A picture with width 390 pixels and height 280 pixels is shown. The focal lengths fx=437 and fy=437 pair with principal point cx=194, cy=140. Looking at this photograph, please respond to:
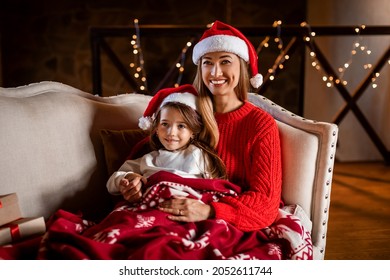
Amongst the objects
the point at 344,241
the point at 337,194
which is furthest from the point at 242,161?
the point at 337,194

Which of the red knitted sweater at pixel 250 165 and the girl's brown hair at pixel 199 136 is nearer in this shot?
the red knitted sweater at pixel 250 165

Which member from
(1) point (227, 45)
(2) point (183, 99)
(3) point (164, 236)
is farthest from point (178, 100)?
(3) point (164, 236)

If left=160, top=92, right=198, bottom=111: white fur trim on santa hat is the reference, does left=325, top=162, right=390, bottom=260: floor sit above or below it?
below

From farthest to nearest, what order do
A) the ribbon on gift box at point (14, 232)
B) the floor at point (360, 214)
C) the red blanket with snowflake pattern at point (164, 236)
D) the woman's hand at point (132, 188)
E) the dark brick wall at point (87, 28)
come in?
the dark brick wall at point (87, 28) < the floor at point (360, 214) < the woman's hand at point (132, 188) < the ribbon on gift box at point (14, 232) < the red blanket with snowflake pattern at point (164, 236)

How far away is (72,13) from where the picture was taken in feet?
13.5

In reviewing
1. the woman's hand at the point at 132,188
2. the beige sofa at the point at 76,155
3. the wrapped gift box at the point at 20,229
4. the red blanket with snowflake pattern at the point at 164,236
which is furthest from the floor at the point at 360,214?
the wrapped gift box at the point at 20,229

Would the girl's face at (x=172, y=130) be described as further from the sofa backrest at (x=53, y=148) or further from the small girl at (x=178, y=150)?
the sofa backrest at (x=53, y=148)

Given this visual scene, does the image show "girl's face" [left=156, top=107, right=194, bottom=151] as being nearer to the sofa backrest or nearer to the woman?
the woman

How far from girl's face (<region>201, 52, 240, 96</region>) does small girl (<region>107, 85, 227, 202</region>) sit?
0.27 ft

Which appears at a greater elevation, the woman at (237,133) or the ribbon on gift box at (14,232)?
the woman at (237,133)

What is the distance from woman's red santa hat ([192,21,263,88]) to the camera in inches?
56.3

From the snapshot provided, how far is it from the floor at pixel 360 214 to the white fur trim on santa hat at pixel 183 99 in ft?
3.33

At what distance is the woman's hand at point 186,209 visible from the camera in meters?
1.20

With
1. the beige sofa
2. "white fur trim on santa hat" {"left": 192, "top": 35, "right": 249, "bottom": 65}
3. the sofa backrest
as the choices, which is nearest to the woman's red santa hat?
"white fur trim on santa hat" {"left": 192, "top": 35, "right": 249, "bottom": 65}
